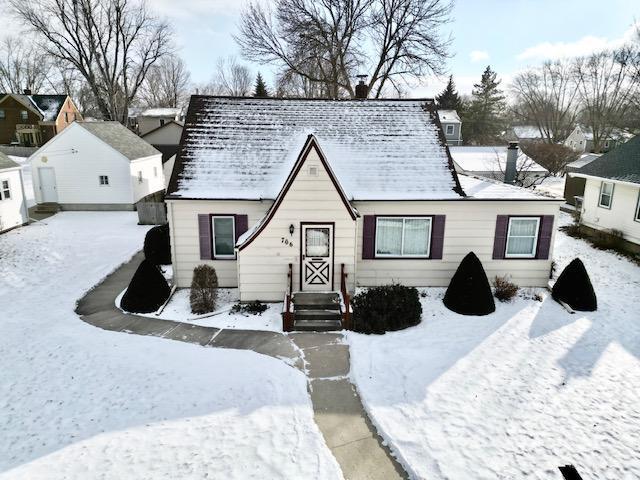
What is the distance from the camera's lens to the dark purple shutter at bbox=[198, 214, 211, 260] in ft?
46.2

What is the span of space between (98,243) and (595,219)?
2630cm

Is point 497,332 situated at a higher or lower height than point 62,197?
lower

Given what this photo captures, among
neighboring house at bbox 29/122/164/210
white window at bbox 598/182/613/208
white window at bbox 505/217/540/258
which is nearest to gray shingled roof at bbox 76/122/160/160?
neighboring house at bbox 29/122/164/210

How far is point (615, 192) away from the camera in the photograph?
68.6ft

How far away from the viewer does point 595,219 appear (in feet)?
73.5

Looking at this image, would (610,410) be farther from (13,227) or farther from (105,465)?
(13,227)

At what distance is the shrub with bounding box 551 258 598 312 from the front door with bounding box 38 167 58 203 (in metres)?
29.3

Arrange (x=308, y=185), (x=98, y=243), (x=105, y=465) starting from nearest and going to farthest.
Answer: (x=105, y=465) < (x=308, y=185) < (x=98, y=243)

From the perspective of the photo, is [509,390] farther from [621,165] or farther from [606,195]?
[621,165]

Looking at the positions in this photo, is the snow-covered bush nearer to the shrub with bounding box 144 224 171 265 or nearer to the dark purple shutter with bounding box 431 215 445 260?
the dark purple shutter with bounding box 431 215 445 260

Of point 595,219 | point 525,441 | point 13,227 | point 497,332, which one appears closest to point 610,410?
point 525,441

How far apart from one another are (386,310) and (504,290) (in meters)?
4.62

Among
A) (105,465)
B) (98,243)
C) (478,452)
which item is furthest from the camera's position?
(98,243)

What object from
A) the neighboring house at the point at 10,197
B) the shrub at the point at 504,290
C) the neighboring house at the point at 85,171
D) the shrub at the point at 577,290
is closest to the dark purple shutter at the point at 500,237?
the shrub at the point at 504,290
